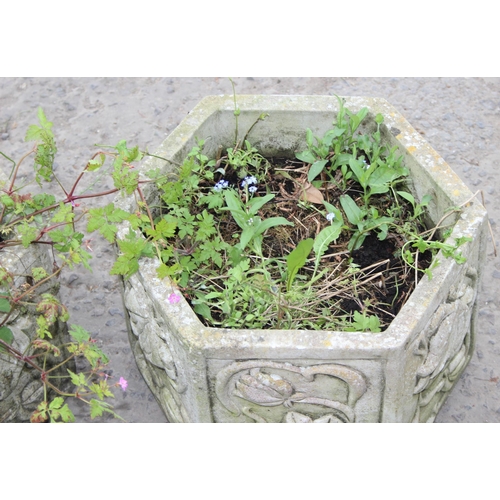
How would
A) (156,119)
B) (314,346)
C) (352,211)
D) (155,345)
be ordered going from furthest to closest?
(156,119)
(352,211)
(155,345)
(314,346)

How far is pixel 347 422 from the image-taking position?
2.14 metres

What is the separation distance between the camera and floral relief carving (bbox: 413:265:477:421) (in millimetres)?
2090

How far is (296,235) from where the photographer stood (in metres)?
2.38

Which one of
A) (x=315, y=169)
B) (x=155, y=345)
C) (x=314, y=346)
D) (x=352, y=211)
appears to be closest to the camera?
(x=314, y=346)

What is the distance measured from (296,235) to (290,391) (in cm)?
51

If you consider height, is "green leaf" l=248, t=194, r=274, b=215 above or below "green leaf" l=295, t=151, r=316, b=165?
below

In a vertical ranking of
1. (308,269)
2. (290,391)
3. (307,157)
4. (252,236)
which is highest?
(307,157)

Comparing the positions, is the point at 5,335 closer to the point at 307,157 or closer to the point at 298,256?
the point at 298,256

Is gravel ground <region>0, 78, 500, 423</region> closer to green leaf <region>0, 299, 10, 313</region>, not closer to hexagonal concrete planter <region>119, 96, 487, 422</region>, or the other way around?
hexagonal concrete planter <region>119, 96, 487, 422</region>

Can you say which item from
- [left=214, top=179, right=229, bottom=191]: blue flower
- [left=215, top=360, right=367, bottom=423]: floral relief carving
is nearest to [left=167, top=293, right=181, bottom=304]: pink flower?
[left=215, top=360, right=367, bottom=423]: floral relief carving

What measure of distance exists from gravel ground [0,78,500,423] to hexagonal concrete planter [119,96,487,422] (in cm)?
43

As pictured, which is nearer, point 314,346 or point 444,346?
point 314,346

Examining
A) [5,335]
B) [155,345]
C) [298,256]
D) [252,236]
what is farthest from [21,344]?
[298,256]
